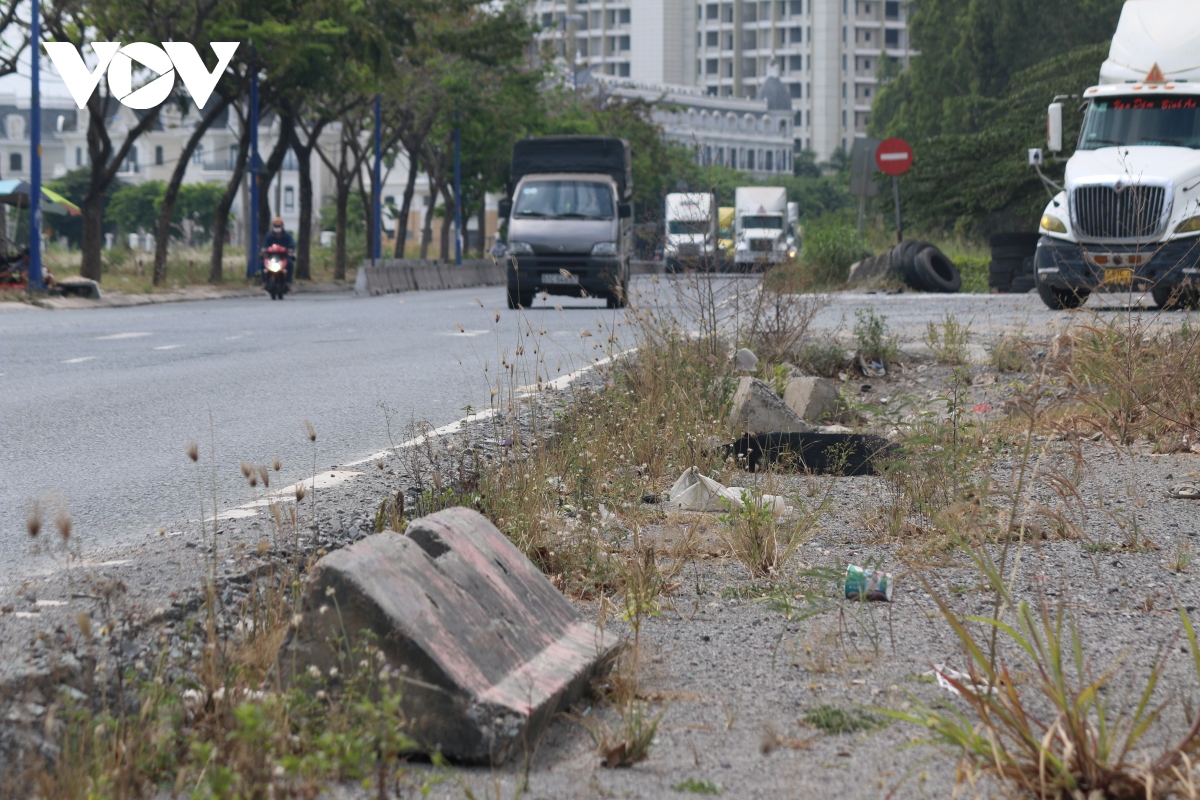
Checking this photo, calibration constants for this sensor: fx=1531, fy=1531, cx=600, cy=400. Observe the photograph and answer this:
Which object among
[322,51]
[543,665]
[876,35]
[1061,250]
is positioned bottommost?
[543,665]

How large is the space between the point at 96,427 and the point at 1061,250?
47.6 feet

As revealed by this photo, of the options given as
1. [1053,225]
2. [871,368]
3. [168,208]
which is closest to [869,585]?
[871,368]

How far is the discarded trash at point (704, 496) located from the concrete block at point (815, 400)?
286 centimetres

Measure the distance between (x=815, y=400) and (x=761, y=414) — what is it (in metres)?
1.38

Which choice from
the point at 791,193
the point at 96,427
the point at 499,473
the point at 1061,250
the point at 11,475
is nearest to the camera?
the point at 499,473

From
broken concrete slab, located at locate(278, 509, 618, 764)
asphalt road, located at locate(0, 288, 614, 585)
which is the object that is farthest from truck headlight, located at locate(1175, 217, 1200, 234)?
broken concrete slab, located at locate(278, 509, 618, 764)

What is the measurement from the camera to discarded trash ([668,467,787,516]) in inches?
249

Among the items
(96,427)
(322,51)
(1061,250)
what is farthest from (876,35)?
(96,427)

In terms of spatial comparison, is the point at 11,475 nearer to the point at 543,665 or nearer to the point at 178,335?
the point at 543,665

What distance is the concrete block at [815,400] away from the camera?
31.5 ft

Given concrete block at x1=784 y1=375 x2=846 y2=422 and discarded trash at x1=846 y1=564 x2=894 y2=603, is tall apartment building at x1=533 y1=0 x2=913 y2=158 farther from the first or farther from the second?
discarded trash at x1=846 y1=564 x2=894 y2=603

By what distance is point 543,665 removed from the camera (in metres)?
3.75

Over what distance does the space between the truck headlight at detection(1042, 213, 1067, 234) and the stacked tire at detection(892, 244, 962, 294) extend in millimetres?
6559

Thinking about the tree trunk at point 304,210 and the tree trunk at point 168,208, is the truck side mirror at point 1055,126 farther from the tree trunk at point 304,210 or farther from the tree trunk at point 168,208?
the tree trunk at point 304,210
